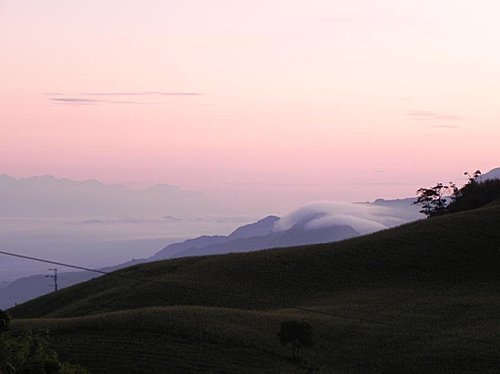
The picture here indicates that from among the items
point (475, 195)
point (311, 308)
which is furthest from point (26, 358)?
point (475, 195)

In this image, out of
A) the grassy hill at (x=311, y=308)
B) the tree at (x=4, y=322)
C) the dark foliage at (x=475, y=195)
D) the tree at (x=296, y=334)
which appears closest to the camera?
the tree at (x=4, y=322)

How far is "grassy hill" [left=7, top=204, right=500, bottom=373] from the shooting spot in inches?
1746

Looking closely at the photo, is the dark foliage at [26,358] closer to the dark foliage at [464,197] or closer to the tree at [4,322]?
the tree at [4,322]

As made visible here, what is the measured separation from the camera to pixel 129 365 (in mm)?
41594

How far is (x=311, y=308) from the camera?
2426 inches

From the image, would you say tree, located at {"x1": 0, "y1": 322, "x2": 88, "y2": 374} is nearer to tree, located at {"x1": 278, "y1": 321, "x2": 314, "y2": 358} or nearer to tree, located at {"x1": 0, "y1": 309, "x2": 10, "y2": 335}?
tree, located at {"x1": 0, "y1": 309, "x2": 10, "y2": 335}

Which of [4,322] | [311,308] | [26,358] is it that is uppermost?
[311,308]

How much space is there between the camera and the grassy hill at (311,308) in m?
44.3

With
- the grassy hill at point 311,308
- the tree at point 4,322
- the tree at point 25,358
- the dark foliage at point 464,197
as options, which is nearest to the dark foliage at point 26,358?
the tree at point 25,358

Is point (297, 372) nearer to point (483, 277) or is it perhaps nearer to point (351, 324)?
point (351, 324)

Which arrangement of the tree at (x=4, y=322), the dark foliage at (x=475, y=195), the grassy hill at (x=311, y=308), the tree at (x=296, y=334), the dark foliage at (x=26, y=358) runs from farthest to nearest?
the dark foliage at (x=475, y=195) → the tree at (x=296, y=334) → the grassy hill at (x=311, y=308) → the tree at (x=4, y=322) → the dark foliage at (x=26, y=358)

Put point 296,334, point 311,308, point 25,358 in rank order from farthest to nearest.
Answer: point 311,308 → point 296,334 → point 25,358

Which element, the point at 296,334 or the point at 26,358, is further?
the point at 296,334

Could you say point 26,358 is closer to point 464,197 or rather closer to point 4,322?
point 4,322
